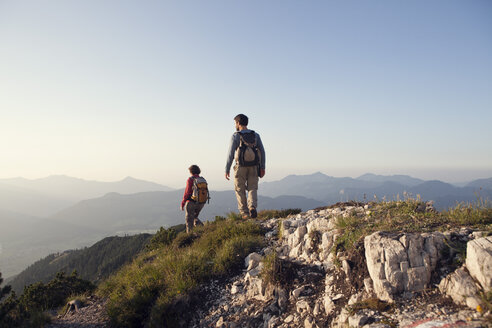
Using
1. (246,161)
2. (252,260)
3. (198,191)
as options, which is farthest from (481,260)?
(198,191)

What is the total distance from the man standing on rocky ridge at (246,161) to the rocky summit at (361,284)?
11.6ft

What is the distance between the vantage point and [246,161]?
8.96m

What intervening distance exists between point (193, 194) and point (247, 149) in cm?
293

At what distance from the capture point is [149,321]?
5.00 metres

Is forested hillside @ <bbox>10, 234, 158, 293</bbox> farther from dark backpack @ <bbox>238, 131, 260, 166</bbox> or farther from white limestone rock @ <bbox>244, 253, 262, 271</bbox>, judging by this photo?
white limestone rock @ <bbox>244, 253, 262, 271</bbox>

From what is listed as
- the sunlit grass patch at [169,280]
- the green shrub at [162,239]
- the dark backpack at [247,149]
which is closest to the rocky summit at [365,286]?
the sunlit grass patch at [169,280]

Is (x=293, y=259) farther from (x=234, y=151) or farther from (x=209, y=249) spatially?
(x=234, y=151)

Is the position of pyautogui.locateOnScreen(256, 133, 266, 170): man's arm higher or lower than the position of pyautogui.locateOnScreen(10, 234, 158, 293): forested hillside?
higher

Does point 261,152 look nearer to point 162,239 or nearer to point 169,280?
point 162,239

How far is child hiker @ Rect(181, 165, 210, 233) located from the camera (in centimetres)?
994

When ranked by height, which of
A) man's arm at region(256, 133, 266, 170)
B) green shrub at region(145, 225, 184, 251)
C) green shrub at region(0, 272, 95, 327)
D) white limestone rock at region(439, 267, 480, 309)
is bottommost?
green shrub at region(0, 272, 95, 327)

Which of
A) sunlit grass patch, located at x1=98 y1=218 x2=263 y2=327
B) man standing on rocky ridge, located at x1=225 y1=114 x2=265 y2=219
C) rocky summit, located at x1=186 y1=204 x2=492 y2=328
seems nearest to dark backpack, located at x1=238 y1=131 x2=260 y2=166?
man standing on rocky ridge, located at x1=225 y1=114 x2=265 y2=219

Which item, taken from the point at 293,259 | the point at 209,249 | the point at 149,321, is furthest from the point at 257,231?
the point at 149,321

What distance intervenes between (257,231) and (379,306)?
14.2ft
